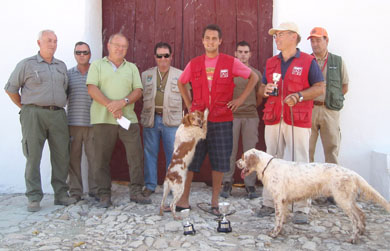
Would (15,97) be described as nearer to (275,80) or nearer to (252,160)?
(252,160)

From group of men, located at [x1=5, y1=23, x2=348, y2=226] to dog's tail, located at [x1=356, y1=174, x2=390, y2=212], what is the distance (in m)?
0.76

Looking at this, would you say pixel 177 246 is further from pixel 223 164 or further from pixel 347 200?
pixel 347 200

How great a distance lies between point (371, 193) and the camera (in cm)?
355

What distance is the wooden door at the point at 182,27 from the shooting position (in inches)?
230

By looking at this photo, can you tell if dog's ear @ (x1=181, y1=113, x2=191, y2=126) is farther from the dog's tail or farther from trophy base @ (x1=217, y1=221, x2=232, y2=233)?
the dog's tail

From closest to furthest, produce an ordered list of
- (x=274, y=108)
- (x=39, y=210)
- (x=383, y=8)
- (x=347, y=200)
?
(x=347, y=200)
(x=274, y=108)
(x=39, y=210)
(x=383, y=8)

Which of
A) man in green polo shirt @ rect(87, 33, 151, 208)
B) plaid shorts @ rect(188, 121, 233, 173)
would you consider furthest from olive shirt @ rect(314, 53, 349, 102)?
man in green polo shirt @ rect(87, 33, 151, 208)

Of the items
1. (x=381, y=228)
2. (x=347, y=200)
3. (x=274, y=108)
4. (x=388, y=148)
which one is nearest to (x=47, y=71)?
(x=274, y=108)

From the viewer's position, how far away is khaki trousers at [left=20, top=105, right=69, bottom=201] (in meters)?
4.76

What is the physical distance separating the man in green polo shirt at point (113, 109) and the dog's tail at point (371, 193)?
2.61m

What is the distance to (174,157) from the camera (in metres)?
4.42

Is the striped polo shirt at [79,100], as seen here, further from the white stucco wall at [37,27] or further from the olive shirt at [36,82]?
the white stucco wall at [37,27]

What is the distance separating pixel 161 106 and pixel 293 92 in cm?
194

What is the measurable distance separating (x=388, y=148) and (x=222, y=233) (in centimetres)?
281
